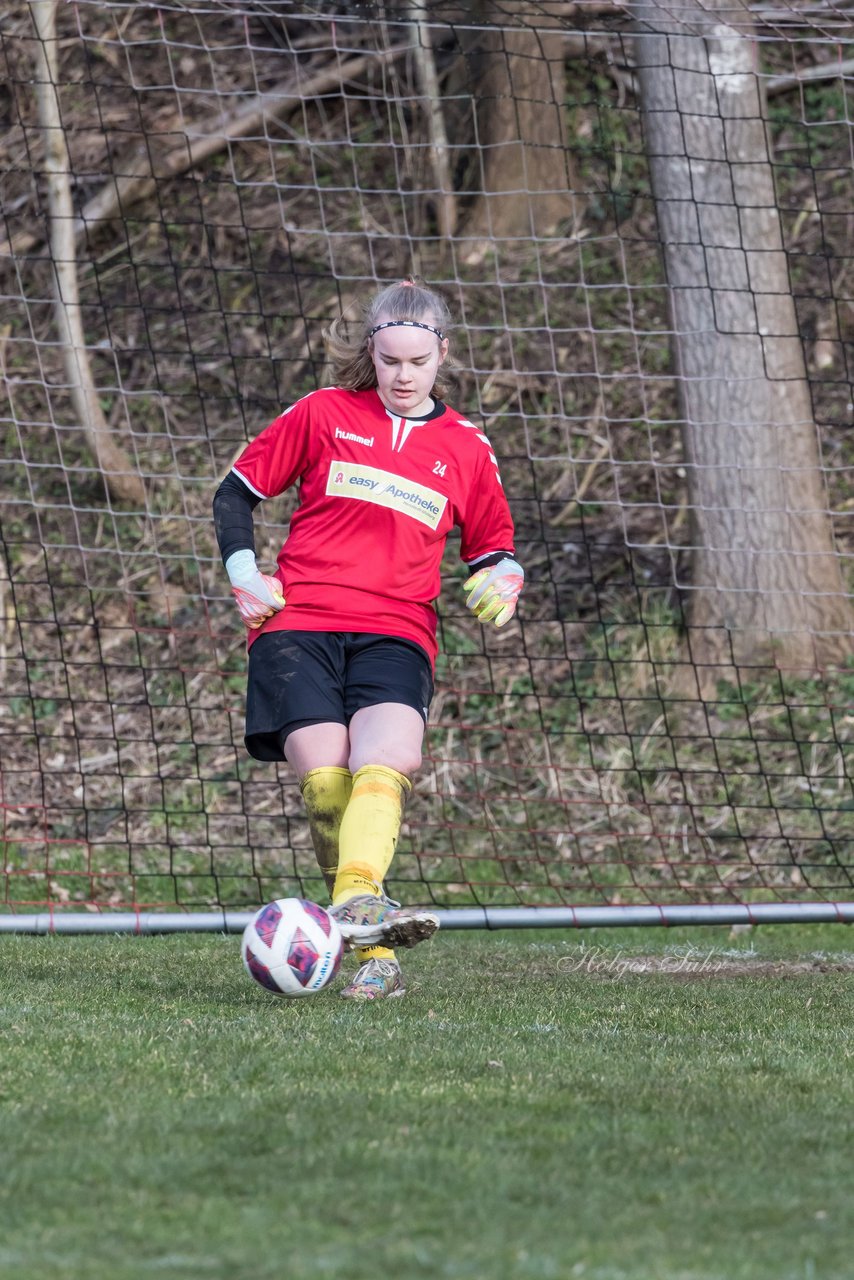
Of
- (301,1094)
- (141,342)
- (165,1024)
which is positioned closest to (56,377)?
(141,342)

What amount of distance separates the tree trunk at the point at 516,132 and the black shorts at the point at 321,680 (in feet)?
20.6

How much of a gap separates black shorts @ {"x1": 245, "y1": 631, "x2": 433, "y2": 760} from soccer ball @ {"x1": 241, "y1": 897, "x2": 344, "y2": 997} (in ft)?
2.22

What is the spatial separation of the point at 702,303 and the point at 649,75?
113 centimetres

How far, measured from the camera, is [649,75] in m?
7.82

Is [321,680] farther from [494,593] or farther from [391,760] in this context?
[494,593]

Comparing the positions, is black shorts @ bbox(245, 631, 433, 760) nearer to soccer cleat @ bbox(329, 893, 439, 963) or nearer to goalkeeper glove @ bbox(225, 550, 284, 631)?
goalkeeper glove @ bbox(225, 550, 284, 631)

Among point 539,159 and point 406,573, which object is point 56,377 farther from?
point 406,573

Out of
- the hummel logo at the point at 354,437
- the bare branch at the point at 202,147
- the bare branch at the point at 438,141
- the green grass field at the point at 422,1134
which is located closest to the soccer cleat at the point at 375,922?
the green grass field at the point at 422,1134

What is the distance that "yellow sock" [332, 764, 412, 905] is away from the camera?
12.8 ft

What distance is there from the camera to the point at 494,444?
31.6ft

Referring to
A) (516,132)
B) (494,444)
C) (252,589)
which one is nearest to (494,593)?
(252,589)

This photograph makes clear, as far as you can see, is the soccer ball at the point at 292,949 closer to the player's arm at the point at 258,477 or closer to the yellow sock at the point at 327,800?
the yellow sock at the point at 327,800

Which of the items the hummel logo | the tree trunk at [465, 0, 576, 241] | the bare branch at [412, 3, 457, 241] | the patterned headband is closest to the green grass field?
the hummel logo

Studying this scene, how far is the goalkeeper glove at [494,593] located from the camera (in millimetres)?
4371
